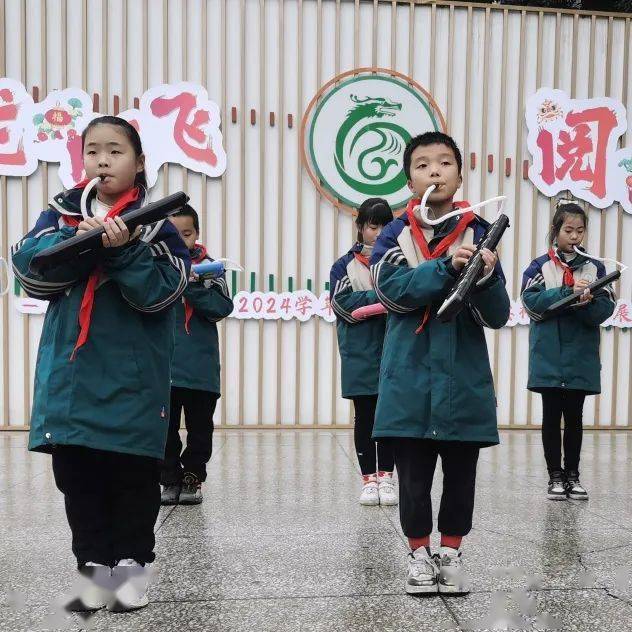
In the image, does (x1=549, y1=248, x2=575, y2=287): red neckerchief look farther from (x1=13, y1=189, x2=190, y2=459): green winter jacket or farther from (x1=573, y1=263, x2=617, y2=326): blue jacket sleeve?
(x1=13, y1=189, x2=190, y2=459): green winter jacket

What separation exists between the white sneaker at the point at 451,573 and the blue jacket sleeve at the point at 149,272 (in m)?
1.29

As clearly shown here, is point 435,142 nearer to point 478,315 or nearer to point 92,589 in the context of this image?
point 478,315

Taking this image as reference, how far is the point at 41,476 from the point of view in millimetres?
4887

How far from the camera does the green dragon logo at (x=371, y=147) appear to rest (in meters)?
7.40

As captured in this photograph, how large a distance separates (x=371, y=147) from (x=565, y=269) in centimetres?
349

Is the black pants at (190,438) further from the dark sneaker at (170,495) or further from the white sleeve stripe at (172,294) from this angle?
the white sleeve stripe at (172,294)

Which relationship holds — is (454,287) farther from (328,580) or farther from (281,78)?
(281,78)

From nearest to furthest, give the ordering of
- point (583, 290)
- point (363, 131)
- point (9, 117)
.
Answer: point (583, 290), point (9, 117), point (363, 131)

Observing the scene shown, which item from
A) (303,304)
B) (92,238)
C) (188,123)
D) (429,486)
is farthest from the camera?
(303,304)

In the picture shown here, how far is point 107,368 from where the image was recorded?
230 centimetres

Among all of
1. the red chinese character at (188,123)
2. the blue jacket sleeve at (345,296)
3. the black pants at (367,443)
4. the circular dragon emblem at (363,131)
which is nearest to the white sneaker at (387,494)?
the black pants at (367,443)

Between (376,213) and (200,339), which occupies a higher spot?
(376,213)

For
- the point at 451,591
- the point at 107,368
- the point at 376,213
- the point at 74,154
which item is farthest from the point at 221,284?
the point at 74,154

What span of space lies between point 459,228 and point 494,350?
5.18 m
